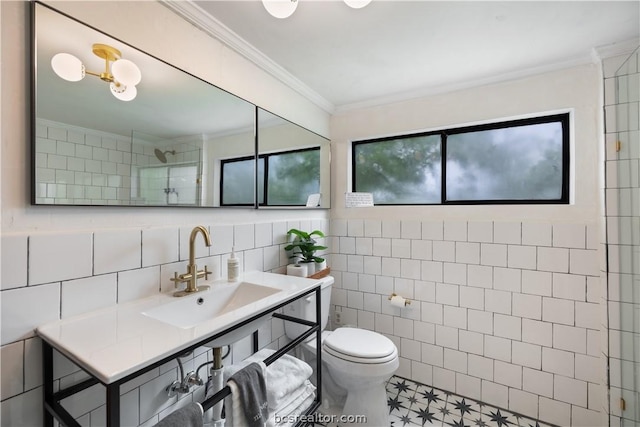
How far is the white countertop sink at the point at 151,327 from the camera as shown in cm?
68

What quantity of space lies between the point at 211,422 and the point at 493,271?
73.0 inches

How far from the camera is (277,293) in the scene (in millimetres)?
1234

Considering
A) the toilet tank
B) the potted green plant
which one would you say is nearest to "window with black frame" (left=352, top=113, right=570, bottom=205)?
the potted green plant

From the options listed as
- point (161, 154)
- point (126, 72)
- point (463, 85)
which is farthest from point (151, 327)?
point (463, 85)

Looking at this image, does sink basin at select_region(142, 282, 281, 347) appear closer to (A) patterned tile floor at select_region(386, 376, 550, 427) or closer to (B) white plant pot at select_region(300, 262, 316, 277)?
(B) white plant pot at select_region(300, 262, 316, 277)

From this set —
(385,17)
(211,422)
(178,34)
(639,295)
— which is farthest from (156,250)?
(639,295)

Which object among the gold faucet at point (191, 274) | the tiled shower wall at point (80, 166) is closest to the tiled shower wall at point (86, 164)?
the tiled shower wall at point (80, 166)

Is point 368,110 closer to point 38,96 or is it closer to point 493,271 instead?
A: point 493,271

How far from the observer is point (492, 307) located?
6.17ft

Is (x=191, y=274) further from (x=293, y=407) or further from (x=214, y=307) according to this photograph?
(x=293, y=407)

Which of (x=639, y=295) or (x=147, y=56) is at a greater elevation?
(x=147, y=56)

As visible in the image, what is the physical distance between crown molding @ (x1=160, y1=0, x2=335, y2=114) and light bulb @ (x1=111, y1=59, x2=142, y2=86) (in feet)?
1.18

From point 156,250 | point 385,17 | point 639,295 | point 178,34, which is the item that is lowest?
point 639,295

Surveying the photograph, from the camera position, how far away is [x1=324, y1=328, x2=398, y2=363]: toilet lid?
1.59 metres
